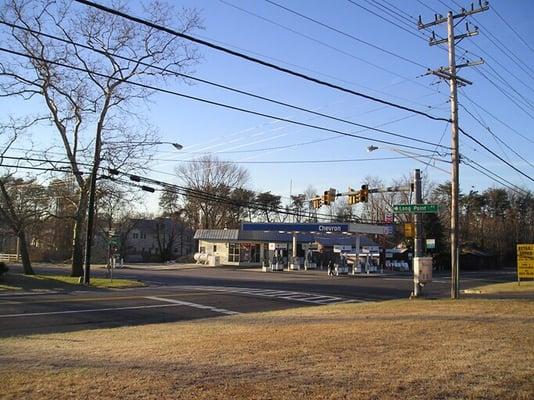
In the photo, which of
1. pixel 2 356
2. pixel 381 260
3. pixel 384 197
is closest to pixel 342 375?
pixel 2 356

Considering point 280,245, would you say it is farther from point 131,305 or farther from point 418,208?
point 131,305

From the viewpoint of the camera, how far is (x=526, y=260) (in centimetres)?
3609

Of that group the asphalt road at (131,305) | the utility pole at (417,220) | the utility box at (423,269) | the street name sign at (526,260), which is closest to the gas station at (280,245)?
the street name sign at (526,260)

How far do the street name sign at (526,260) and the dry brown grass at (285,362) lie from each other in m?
24.4

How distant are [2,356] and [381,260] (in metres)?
62.7

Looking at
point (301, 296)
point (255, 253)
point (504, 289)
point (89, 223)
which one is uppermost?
point (89, 223)

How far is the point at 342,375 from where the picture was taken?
7445 millimetres

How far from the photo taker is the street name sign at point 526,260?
118 feet

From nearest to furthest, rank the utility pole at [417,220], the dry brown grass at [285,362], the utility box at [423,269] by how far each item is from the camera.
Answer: the dry brown grass at [285,362], the utility box at [423,269], the utility pole at [417,220]

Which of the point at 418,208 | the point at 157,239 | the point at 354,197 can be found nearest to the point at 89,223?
the point at 354,197

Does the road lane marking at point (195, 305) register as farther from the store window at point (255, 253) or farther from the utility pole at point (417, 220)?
the store window at point (255, 253)

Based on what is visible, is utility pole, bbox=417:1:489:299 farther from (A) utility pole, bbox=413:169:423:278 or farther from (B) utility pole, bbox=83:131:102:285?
(B) utility pole, bbox=83:131:102:285

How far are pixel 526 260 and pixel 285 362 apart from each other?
3202 centimetres

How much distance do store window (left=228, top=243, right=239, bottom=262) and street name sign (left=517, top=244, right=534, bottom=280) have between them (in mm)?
39491
